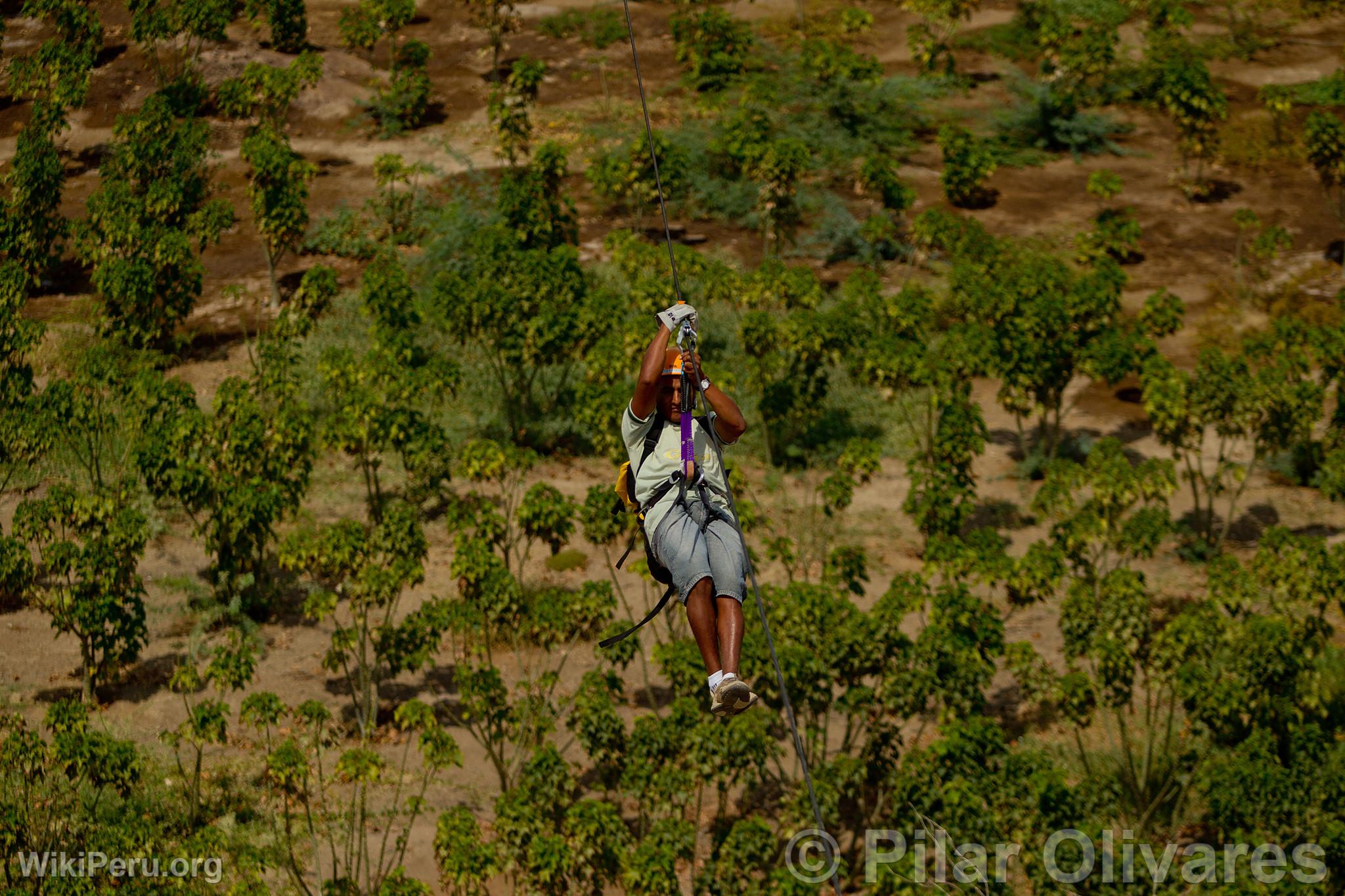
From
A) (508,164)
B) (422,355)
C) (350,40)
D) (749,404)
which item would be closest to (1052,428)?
(749,404)

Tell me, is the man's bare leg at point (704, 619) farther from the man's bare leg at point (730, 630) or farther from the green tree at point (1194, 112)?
the green tree at point (1194, 112)

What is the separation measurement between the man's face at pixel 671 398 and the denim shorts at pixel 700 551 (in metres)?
0.50

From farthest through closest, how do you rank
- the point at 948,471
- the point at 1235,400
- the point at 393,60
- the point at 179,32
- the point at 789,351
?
the point at 393,60, the point at 179,32, the point at 789,351, the point at 1235,400, the point at 948,471

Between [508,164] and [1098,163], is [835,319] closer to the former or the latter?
[508,164]

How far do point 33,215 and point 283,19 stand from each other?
11927mm

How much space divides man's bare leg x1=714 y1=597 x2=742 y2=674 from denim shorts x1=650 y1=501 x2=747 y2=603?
0.05m

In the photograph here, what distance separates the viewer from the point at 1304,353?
23531mm

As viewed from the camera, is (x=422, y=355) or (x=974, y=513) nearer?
(x=422, y=355)

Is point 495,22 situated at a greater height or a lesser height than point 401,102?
greater

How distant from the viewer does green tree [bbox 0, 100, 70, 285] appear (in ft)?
85.5

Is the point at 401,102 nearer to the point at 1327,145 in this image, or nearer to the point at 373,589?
the point at 1327,145

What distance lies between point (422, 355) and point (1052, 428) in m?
11.3

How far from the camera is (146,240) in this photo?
981 inches

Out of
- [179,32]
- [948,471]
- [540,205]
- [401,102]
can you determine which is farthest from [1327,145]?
[179,32]
